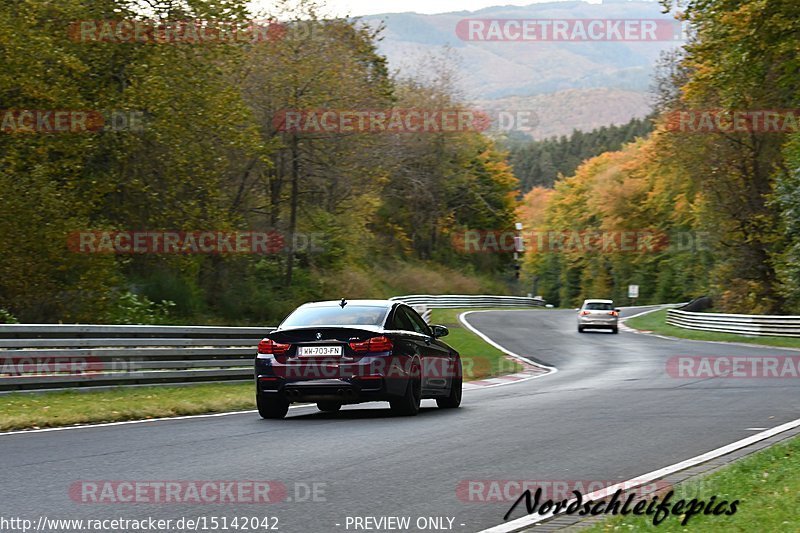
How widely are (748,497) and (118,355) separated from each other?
39.2 ft

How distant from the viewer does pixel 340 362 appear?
543 inches

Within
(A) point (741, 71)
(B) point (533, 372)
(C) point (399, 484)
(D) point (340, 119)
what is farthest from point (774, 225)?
(C) point (399, 484)

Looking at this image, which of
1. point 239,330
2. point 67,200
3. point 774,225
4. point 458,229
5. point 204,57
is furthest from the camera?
point 458,229

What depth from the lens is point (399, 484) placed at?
867 cm

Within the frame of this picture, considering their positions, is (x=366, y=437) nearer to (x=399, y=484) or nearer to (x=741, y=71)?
(x=399, y=484)

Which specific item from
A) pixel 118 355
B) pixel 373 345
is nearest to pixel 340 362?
pixel 373 345

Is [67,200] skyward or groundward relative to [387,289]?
skyward

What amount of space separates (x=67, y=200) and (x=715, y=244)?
36.5 meters
